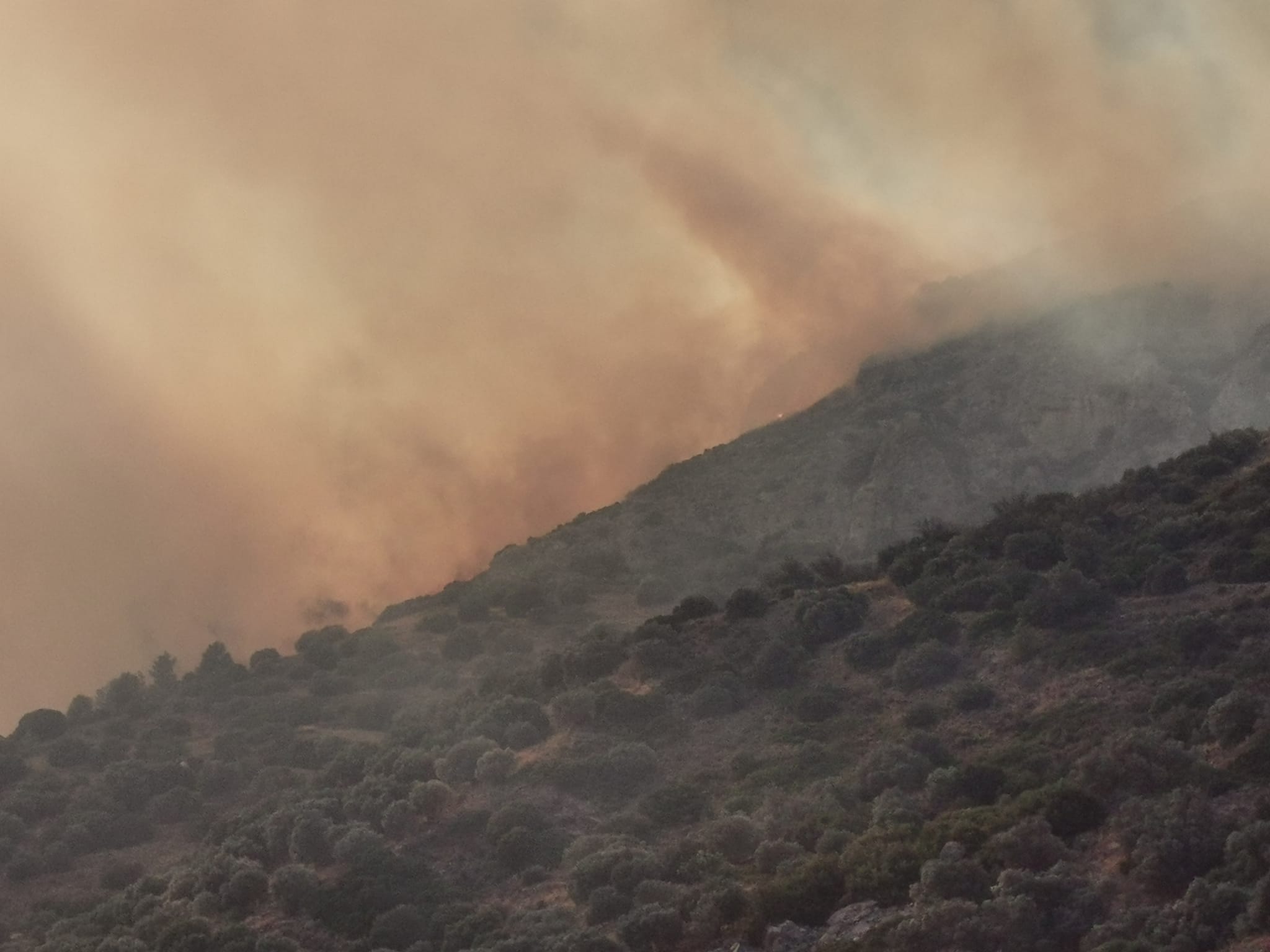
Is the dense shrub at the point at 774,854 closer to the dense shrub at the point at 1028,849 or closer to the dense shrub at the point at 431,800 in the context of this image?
the dense shrub at the point at 1028,849

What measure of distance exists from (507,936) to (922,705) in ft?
57.7

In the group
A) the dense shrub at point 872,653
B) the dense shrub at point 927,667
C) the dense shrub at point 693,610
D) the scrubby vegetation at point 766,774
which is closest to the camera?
the scrubby vegetation at point 766,774

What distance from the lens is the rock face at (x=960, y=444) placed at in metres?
97.9

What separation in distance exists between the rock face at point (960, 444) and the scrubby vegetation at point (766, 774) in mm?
22479

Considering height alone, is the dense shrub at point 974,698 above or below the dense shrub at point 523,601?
below

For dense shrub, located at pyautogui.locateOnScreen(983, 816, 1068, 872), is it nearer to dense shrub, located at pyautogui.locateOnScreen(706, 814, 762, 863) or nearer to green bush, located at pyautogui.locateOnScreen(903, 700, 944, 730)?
dense shrub, located at pyautogui.locateOnScreen(706, 814, 762, 863)

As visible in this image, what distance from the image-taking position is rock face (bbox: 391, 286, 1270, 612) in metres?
97.9

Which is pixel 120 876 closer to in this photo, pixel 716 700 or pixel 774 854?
pixel 716 700

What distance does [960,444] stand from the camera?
346ft

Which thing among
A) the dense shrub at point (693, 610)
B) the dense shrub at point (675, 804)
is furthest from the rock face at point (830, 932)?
the dense shrub at point (693, 610)

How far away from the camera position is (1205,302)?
109 metres

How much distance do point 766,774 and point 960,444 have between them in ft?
195

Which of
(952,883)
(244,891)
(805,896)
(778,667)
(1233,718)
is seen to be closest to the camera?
(952,883)

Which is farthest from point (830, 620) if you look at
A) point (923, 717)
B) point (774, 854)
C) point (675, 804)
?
point (774, 854)
